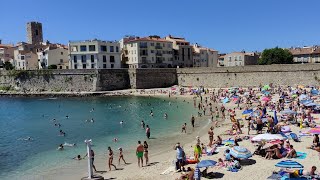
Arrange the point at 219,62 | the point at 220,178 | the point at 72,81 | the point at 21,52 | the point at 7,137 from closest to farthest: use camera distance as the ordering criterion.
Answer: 1. the point at 220,178
2. the point at 7,137
3. the point at 72,81
4. the point at 21,52
5. the point at 219,62

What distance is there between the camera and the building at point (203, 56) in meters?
84.2

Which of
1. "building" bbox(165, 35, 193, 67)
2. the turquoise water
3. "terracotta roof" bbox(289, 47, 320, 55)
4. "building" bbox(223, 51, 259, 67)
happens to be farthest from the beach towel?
"building" bbox(223, 51, 259, 67)

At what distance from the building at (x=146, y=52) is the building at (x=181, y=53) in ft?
8.28

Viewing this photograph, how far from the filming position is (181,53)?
80.2 metres

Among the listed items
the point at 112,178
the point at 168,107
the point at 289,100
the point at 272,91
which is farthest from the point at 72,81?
the point at 112,178

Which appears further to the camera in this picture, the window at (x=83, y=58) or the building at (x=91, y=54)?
the window at (x=83, y=58)

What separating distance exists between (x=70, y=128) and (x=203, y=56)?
58082 mm

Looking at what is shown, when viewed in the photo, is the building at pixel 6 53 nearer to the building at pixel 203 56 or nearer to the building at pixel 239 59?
the building at pixel 203 56

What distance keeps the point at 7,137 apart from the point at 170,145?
14.4m

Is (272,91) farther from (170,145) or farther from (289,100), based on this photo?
(170,145)

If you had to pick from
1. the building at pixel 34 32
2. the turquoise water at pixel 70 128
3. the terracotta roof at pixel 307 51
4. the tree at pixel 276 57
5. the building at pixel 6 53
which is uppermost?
the building at pixel 34 32

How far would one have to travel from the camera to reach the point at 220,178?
13812mm

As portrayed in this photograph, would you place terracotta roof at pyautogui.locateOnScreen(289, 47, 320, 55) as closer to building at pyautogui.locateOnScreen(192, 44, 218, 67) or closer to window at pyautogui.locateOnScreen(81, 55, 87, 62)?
building at pyautogui.locateOnScreen(192, 44, 218, 67)

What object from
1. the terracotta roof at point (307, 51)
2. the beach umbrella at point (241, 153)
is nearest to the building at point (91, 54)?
the terracotta roof at point (307, 51)
